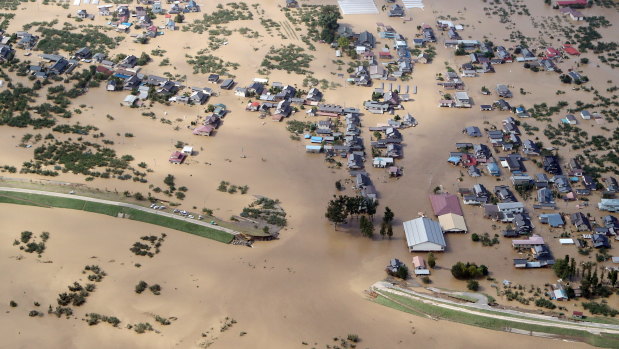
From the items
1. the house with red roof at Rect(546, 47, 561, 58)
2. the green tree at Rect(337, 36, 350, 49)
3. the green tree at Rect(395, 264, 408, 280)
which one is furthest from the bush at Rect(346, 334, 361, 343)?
the house with red roof at Rect(546, 47, 561, 58)

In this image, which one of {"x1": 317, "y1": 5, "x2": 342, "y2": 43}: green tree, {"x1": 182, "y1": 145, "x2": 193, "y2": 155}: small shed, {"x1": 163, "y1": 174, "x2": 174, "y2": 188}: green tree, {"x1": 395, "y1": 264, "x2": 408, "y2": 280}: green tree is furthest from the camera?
{"x1": 317, "y1": 5, "x2": 342, "y2": 43}: green tree

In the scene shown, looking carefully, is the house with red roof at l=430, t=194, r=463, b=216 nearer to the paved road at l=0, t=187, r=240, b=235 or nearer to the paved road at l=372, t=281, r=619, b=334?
the paved road at l=372, t=281, r=619, b=334

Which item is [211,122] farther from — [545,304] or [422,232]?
[545,304]

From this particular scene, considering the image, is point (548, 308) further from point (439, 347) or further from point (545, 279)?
point (439, 347)

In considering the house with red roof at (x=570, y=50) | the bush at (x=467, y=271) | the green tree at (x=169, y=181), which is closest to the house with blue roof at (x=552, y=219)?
the bush at (x=467, y=271)

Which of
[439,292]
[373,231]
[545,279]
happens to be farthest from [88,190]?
[545,279]

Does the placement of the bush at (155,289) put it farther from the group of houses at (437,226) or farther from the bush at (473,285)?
the bush at (473,285)

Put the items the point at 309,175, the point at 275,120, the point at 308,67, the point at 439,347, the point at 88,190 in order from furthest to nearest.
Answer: the point at 308,67, the point at 275,120, the point at 309,175, the point at 88,190, the point at 439,347
